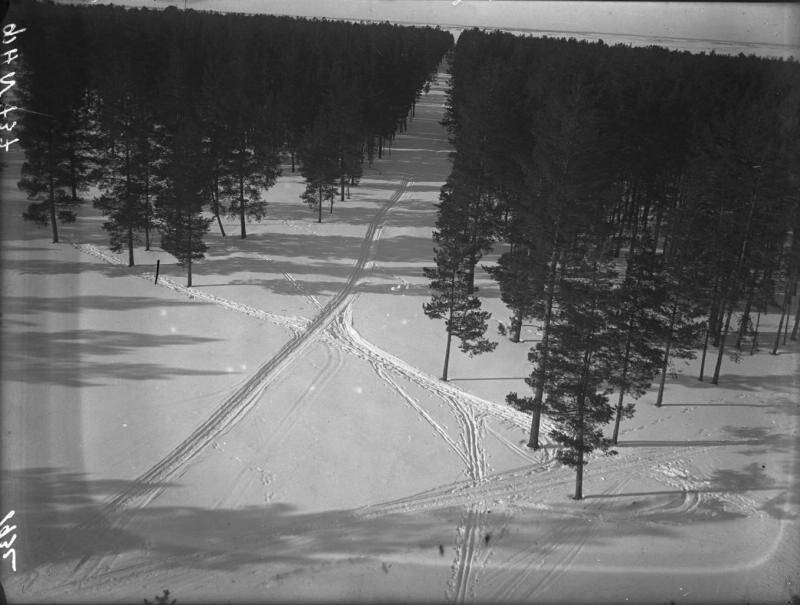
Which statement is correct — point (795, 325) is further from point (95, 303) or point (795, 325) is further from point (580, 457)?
point (95, 303)

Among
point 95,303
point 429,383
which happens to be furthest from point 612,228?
point 95,303

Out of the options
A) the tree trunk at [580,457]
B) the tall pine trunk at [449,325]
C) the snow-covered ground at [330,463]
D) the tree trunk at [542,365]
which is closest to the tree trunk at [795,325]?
the snow-covered ground at [330,463]

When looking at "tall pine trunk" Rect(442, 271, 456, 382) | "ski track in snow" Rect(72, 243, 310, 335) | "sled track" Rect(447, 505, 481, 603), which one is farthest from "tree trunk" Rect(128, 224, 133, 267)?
"sled track" Rect(447, 505, 481, 603)

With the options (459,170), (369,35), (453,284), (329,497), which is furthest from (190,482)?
(369,35)

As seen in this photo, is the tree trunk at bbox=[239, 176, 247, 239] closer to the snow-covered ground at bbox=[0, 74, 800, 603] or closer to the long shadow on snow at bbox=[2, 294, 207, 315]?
the snow-covered ground at bbox=[0, 74, 800, 603]

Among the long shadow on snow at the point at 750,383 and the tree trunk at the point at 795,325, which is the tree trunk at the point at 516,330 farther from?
the tree trunk at the point at 795,325

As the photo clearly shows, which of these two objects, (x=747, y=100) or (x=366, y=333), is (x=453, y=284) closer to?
(x=366, y=333)
